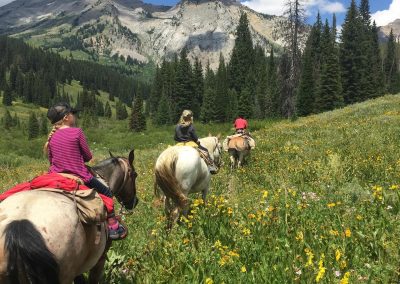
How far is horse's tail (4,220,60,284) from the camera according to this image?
378cm

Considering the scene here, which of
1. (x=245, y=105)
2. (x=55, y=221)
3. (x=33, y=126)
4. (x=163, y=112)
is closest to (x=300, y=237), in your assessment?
(x=55, y=221)

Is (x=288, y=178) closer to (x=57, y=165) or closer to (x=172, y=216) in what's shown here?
(x=172, y=216)

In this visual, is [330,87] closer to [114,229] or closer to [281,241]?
[281,241]

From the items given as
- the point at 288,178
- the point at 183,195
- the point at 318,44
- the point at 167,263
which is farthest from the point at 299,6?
the point at 318,44

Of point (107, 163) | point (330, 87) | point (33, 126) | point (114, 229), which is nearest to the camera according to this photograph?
point (114, 229)

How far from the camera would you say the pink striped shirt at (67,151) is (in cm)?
560

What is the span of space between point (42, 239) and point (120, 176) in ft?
12.1

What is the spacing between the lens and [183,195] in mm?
9578

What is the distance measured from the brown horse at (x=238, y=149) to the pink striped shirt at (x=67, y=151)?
13244 millimetres

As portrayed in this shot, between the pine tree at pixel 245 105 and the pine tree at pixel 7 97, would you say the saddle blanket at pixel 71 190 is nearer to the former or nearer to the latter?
the pine tree at pixel 245 105

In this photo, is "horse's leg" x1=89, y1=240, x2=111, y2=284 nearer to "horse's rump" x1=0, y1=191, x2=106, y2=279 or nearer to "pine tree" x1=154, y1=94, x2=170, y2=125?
"horse's rump" x1=0, y1=191, x2=106, y2=279

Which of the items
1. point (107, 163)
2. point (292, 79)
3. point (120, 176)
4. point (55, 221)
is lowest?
point (292, 79)

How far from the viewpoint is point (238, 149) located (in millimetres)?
18578

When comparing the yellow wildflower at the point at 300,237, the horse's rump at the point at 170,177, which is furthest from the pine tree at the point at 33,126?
the yellow wildflower at the point at 300,237
